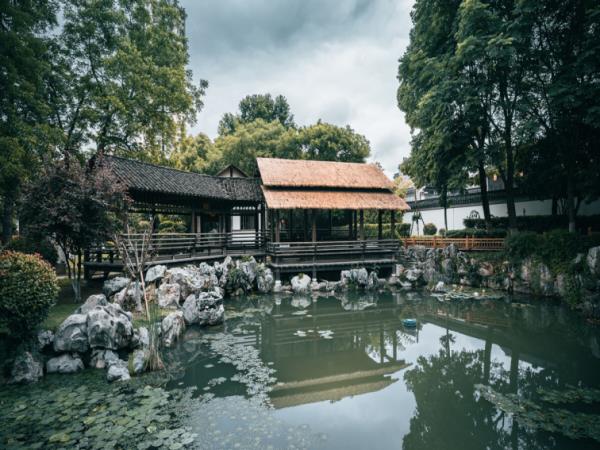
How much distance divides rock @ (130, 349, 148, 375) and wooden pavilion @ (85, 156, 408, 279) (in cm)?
602

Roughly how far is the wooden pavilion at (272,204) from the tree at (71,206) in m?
3.02

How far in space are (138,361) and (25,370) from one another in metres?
1.91

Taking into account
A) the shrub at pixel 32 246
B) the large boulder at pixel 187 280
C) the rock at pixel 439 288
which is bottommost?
the rock at pixel 439 288

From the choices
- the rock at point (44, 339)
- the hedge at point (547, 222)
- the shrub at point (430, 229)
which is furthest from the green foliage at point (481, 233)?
the rock at point (44, 339)

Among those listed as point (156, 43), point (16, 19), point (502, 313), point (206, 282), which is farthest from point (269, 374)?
point (156, 43)

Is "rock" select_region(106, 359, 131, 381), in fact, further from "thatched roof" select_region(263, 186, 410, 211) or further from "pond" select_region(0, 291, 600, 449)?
"thatched roof" select_region(263, 186, 410, 211)

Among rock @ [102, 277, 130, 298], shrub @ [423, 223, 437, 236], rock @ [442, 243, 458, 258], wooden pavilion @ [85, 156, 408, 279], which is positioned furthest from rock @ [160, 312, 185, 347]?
shrub @ [423, 223, 437, 236]

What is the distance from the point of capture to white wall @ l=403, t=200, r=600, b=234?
659 inches

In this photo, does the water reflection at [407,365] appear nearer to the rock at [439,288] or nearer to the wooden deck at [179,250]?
the rock at [439,288]

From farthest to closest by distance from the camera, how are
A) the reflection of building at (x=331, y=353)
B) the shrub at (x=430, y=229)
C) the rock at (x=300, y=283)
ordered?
the shrub at (x=430, y=229) < the rock at (x=300, y=283) < the reflection of building at (x=331, y=353)

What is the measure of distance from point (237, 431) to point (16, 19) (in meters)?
14.5

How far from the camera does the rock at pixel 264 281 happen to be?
14227 mm

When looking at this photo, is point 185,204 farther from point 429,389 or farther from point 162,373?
point 429,389

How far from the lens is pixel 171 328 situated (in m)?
8.37
